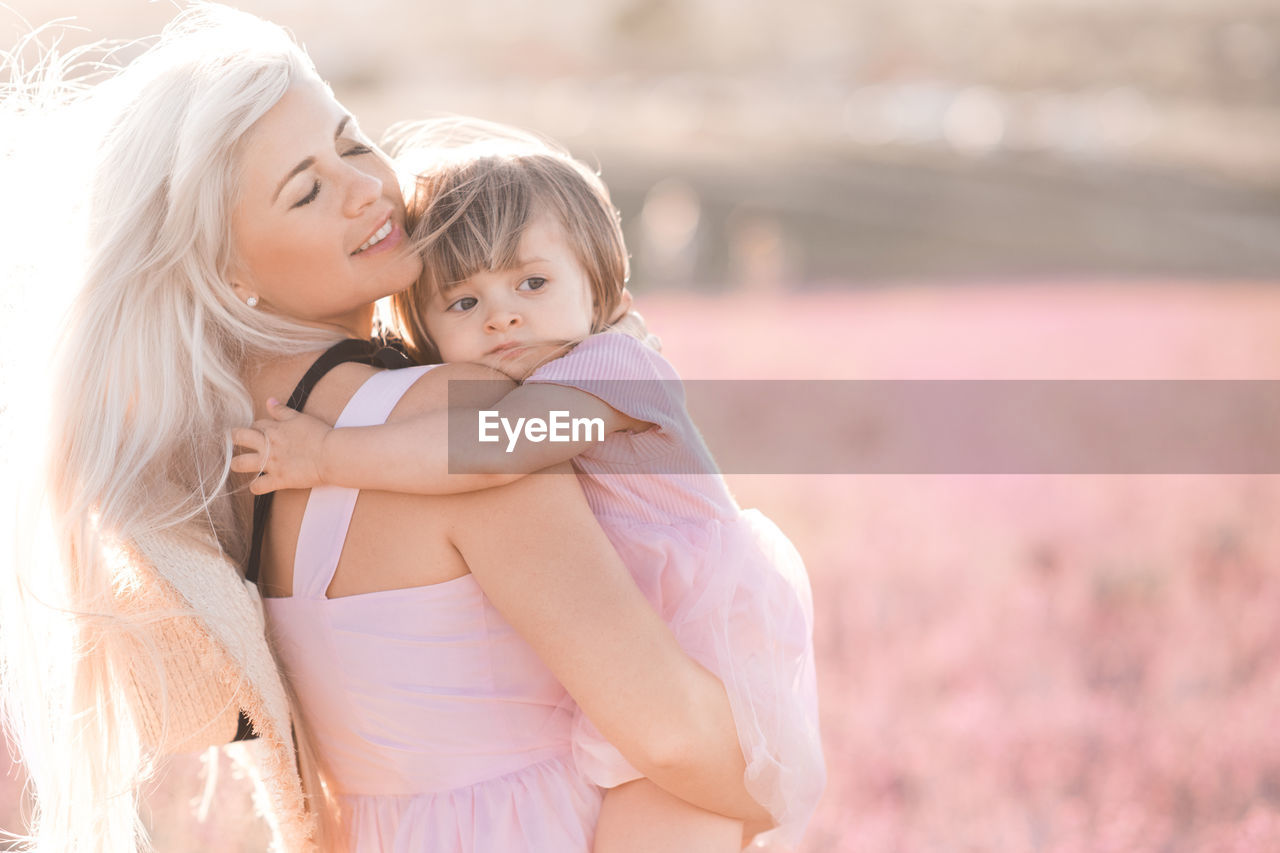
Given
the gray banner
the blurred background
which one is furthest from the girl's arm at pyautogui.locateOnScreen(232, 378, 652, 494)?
the gray banner

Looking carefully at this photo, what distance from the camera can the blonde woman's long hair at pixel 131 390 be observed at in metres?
1.77

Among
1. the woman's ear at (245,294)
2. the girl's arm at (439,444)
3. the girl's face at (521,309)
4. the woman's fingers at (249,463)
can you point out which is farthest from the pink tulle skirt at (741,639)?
the woman's ear at (245,294)

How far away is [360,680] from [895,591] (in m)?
3.71

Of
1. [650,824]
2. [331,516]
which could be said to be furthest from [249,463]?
[650,824]

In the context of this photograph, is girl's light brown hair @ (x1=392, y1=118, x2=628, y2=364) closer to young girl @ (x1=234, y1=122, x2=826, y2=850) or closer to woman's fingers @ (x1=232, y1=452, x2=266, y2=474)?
young girl @ (x1=234, y1=122, x2=826, y2=850)

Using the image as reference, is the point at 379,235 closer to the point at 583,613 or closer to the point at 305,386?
the point at 305,386

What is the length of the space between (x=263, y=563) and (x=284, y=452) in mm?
258

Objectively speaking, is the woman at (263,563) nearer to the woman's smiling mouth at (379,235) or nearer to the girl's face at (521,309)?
the woman's smiling mouth at (379,235)

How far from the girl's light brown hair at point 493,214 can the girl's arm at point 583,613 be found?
64 centimetres

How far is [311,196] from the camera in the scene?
1.91 meters

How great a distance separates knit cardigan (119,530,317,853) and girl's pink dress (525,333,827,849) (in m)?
0.51

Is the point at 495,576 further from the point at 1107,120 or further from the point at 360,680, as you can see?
the point at 1107,120

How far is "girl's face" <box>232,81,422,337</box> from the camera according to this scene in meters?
1.87

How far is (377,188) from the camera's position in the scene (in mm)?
1979
